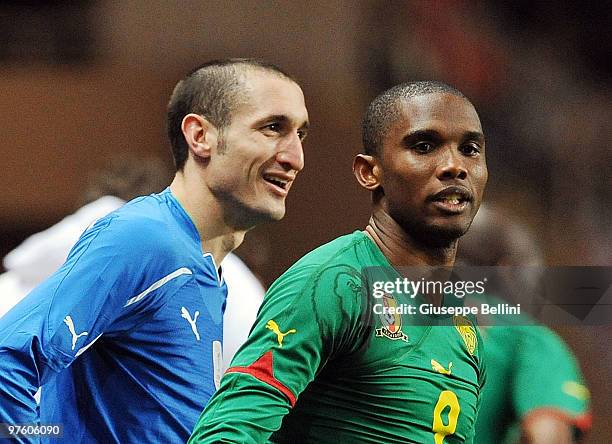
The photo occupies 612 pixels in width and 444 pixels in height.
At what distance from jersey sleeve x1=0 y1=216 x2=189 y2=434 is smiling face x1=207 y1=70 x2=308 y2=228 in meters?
0.18

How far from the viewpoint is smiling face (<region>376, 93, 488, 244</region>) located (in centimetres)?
143

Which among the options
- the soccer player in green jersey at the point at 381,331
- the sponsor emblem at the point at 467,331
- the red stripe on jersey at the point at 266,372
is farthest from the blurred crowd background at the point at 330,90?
the red stripe on jersey at the point at 266,372

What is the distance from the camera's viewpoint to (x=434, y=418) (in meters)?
1.34

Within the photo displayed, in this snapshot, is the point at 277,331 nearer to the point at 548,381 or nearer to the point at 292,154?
the point at 292,154

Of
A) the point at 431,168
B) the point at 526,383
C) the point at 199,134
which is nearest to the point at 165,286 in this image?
the point at 199,134

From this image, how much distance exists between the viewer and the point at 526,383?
167 cm

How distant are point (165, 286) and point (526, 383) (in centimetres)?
67

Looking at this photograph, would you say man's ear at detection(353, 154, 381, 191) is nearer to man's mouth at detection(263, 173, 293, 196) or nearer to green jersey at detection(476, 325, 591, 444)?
man's mouth at detection(263, 173, 293, 196)

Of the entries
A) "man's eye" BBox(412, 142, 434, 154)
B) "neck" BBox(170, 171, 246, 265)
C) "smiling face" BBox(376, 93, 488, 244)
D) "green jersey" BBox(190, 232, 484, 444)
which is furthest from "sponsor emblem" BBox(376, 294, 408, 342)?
"neck" BBox(170, 171, 246, 265)

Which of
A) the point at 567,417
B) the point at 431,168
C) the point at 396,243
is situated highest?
the point at 431,168

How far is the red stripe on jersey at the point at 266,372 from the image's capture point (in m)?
1.21

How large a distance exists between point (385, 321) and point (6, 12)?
2.77 feet

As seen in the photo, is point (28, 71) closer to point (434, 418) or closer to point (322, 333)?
point (322, 333)

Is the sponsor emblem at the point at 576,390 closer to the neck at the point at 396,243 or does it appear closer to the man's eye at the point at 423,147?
the neck at the point at 396,243
